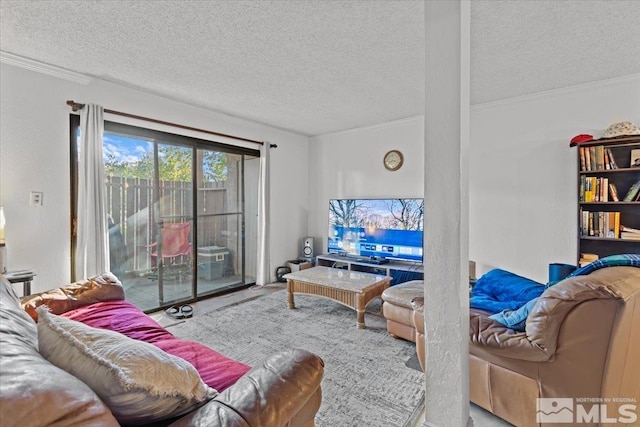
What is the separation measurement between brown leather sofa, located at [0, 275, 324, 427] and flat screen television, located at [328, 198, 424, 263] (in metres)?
3.17

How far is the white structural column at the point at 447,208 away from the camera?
1.42 metres

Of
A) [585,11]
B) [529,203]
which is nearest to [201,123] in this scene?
[585,11]

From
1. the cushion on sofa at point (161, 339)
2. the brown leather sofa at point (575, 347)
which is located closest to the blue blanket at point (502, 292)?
the brown leather sofa at point (575, 347)

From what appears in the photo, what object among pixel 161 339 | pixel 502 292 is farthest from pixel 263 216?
pixel 502 292

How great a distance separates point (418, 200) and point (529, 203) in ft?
4.04

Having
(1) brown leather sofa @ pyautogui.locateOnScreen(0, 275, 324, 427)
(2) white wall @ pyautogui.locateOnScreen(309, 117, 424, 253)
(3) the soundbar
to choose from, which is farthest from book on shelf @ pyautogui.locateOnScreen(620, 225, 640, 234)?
(1) brown leather sofa @ pyautogui.locateOnScreen(0, 275, 324, 427)

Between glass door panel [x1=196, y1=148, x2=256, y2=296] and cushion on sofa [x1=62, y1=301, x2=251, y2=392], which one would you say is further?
glass door panel [x1=196, y1=148, x2=256, y2=296]

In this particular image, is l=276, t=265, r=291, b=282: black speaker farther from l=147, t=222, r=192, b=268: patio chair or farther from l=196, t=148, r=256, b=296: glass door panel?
l=147, t=222, r=192, b=268: patio chair

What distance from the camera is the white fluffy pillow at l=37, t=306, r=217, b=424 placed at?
85 centimetres

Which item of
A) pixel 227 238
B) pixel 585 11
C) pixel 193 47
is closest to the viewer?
pixel 585 11

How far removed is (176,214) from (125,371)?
10.6 feet

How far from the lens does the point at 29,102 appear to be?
2.70m

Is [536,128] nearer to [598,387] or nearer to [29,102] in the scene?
[598,387]

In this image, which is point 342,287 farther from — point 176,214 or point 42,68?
point 42,68
